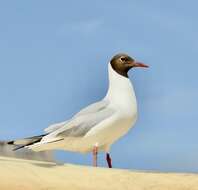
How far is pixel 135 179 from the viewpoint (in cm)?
849

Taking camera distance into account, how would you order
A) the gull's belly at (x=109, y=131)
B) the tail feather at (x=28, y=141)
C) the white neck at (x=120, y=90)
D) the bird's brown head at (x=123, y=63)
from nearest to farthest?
the gull's belly at (x=109, y=131), the tail feather at (x=28, y=141), the white neck at (x=120, y=90), the bird's brown head at (x=123, y=63)

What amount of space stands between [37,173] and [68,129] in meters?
1.72

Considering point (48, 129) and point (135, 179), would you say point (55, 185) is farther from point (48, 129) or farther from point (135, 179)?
point (48, 129)

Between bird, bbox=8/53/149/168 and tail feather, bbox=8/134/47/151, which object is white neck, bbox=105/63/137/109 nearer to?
bird, bbox=8/53/149/168

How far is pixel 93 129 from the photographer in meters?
9.73

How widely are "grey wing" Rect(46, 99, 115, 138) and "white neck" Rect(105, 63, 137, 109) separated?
289mm

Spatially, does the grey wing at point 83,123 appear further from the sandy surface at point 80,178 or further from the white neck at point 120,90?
the sandy surface at point 80,178

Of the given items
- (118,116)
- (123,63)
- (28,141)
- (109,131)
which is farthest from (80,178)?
(123,63)

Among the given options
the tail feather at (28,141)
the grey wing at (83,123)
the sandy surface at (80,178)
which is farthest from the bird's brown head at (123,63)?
the sandy surface at (80,178)

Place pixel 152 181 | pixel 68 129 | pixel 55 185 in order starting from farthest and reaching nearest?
pixel 68 129, pixel 152 181, pixel 55 185

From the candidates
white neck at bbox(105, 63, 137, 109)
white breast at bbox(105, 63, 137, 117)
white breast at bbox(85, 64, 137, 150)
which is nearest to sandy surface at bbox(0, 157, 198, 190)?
white breast at bbox(85, 64, 137, 150)

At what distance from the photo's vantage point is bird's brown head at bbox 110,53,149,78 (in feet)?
34.4

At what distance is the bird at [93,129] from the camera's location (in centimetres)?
969

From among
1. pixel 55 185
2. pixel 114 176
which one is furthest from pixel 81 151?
pixel 55 185
